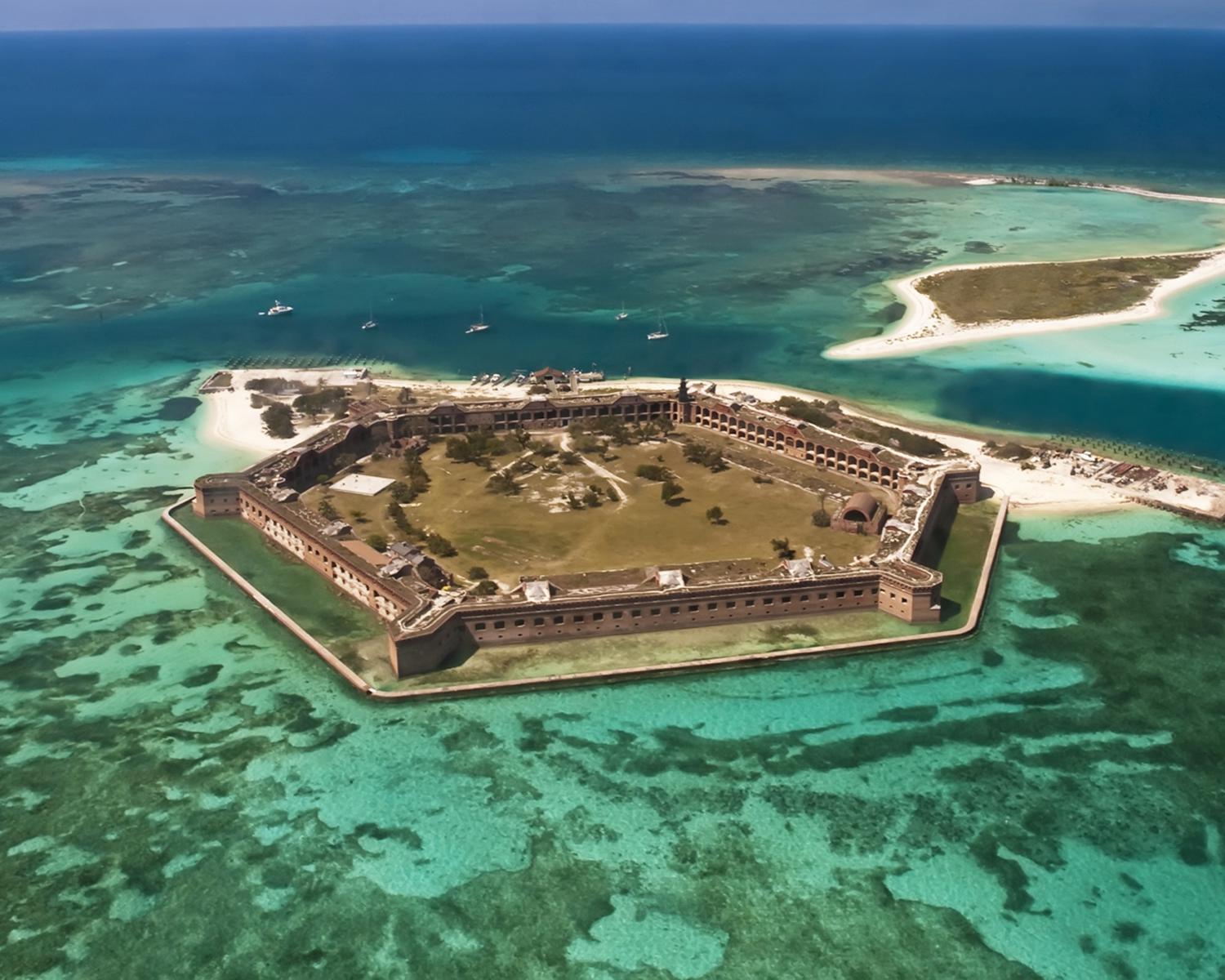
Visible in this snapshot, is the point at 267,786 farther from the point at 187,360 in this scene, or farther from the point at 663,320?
the point at 663,320

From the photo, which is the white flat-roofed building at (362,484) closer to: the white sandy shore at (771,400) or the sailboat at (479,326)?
the white sandy shore at (771,400)

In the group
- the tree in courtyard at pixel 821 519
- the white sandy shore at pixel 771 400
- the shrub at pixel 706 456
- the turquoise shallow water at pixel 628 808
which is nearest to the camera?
the turquoise shallow water at pixel 628 808

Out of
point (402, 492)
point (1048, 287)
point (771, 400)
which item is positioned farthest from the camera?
point (1048, 287)

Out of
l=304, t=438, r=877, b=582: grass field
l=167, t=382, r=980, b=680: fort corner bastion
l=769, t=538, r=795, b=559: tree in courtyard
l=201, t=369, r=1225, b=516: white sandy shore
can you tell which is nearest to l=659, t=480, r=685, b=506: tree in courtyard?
l=304, t=438, r=877, b=582: grass field

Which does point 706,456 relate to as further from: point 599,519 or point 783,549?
point 783,549

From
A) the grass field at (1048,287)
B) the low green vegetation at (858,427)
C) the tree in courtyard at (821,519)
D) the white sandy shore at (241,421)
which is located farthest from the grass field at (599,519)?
the grass field at (1048,287)

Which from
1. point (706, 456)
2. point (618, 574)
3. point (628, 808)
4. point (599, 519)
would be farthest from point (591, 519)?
point (628, 808)

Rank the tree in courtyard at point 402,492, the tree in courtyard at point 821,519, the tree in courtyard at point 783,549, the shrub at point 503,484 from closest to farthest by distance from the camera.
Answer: the tree in courtyard at point 783,549 < the tree in courtyard at point 821,519 < the tree in courtyard at point 402,492 < the shrub at point 503,484

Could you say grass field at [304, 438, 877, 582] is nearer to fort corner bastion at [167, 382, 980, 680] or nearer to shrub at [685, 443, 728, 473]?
shrub at [685, 443, 728, 473]
